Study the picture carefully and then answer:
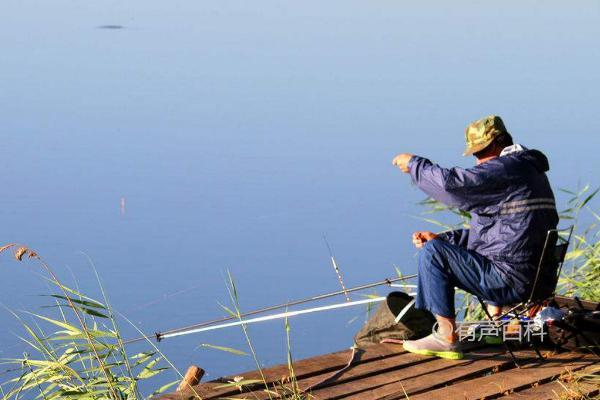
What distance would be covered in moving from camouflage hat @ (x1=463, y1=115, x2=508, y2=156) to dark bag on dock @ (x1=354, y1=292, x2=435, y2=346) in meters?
0.80

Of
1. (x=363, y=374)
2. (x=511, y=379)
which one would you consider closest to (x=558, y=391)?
(x=511, y=379)

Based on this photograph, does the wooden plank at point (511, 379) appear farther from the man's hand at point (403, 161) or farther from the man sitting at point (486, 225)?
the man's hand at point (403, 161)

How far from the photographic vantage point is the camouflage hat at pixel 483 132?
5.69m

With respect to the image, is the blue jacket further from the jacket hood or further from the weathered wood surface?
the weathered wood surface

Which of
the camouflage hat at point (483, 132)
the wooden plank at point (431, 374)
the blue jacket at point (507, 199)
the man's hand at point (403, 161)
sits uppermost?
the camouflage hat at point (483, 132)

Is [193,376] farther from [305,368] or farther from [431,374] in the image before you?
[431,374]

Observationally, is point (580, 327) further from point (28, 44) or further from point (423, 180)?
point (28, 44)

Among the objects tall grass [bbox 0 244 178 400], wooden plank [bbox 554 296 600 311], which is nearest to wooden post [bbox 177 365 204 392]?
tall grass [bbox 0 244 178 400]

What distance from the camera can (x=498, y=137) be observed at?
18.7 ft

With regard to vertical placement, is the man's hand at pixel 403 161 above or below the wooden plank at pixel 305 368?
above

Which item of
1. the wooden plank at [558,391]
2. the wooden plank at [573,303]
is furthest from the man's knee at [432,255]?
the wooden plank at [573,303]

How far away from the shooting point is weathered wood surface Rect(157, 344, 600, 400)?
206 inches

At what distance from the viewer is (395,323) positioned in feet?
19.8

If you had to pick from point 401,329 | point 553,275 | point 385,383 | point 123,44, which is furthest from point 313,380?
point 123,44
